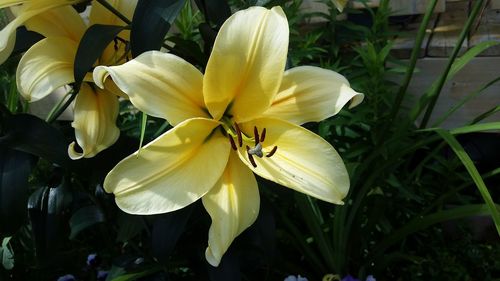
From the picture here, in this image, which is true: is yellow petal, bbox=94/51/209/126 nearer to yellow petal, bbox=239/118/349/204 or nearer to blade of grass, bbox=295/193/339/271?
yellow petal, bbox=239/118/349/204

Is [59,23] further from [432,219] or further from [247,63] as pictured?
[432,219]

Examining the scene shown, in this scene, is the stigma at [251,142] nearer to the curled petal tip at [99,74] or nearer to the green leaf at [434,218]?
the curled petal tip at [99,74]

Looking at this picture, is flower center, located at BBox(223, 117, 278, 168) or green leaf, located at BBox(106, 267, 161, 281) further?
green leaf, located at BBox(106, 267, 161, 281)

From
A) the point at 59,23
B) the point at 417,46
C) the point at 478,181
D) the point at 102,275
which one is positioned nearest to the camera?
the point at 59,23

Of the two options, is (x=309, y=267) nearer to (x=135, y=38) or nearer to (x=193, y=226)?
(x=193, y=226)

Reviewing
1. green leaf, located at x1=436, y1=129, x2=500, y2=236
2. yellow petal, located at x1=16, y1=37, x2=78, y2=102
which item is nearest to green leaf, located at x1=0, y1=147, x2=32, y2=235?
yellow petal, located at x1=16, y1=37, x2=78, y2=102

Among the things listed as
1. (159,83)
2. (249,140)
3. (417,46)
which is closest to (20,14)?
(159,83)

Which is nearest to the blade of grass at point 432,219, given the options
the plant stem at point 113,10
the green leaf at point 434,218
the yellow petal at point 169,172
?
the green leaf at point 434,218
